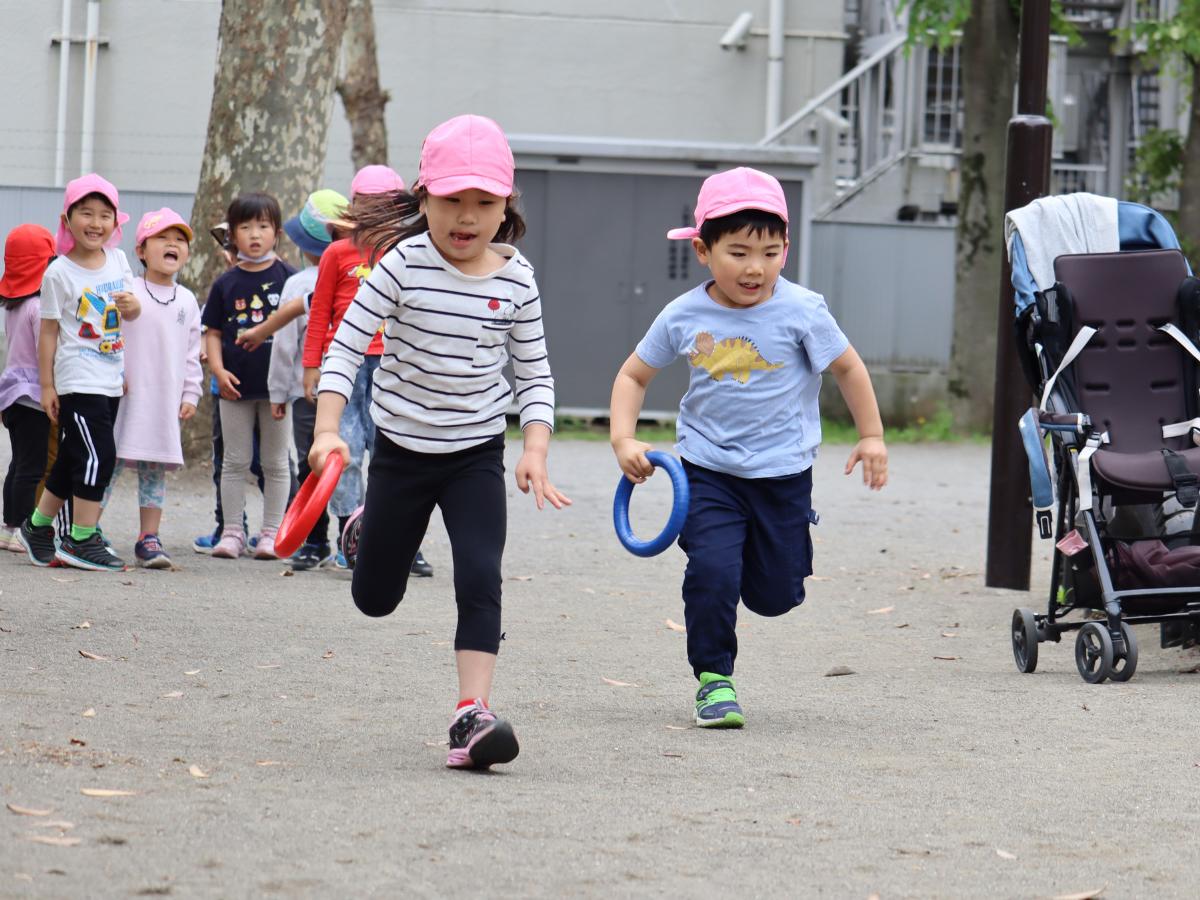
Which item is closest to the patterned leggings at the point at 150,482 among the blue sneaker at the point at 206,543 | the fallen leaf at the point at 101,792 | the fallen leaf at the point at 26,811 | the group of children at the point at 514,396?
the blue sneaker at the point at 206,543

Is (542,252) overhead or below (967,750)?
overhead

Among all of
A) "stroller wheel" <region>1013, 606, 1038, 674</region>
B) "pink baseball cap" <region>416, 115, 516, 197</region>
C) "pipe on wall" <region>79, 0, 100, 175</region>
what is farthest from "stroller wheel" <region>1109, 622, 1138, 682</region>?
"pipe on wall" <region>79, 0, 100, 175</region>

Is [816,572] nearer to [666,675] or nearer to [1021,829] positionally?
[666,675]

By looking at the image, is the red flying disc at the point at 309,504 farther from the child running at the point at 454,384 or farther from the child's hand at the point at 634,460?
the child's hand at the point at 634,460

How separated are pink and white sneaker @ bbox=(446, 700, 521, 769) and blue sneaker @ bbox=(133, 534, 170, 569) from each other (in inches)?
176

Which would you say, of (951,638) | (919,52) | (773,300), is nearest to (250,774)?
(773,300)

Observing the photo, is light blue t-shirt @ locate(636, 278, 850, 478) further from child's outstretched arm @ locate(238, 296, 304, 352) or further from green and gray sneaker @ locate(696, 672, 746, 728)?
child's outstretched arm @ locate(238, 296, 304, 352)

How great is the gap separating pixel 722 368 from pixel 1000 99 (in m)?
15.1

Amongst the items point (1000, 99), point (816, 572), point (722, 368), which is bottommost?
point (816, 572)

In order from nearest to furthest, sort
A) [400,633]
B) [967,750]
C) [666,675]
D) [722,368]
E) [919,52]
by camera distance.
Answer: [967,750] → [722,368] → [666,675] → [400,633] → [919,52]

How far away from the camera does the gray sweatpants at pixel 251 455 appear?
9.73m

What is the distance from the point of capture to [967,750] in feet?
17.6

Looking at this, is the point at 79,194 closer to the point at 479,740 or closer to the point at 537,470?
the point at 537,470

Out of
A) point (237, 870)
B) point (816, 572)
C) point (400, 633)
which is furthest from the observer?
point (816, 572)
